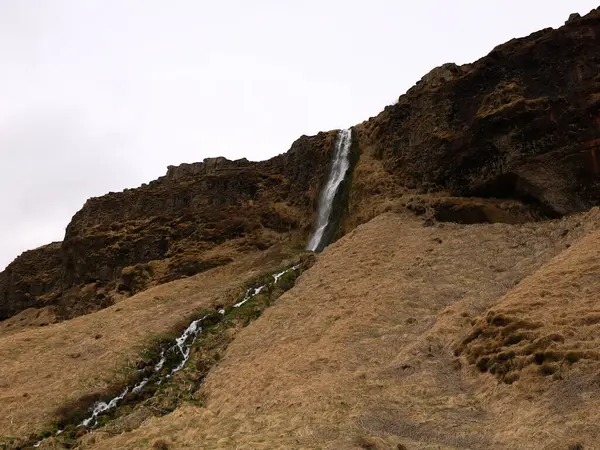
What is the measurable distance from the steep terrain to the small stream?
646mm

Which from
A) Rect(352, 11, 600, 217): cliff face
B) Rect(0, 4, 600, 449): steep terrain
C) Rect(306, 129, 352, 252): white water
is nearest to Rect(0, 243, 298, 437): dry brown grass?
Rect(0, 4, 600, 449): steep terrain

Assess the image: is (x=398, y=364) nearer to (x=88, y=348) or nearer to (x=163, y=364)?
(x=163, y=364)

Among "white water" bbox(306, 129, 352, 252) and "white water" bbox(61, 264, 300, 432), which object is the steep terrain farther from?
"white water" bbox(306, 129, 352, 252)

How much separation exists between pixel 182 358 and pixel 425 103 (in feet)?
99.9

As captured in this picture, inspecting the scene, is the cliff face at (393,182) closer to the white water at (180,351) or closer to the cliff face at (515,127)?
the cliff face at (515,127)

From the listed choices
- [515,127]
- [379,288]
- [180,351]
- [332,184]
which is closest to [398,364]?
[379,288]

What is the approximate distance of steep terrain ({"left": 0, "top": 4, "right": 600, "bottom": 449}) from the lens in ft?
47.7

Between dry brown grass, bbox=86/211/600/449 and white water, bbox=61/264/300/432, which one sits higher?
white water, bbox=61/264/300/432

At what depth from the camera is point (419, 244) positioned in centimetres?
3158

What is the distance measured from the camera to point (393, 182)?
144 feet

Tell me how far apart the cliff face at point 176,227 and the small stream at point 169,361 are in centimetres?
1383

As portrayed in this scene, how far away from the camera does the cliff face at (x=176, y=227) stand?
49.5 m

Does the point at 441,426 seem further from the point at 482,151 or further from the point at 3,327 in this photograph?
the point at 3,327

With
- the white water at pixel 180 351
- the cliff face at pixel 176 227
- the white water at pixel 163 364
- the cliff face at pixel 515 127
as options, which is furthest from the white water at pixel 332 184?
the white water at pixel 163 364
